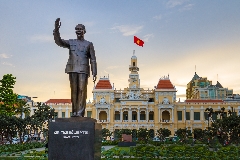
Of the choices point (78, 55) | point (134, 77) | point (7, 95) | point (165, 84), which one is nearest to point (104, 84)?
point (134, 77)

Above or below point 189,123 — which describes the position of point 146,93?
above

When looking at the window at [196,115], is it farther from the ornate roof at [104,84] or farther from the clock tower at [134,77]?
the ornate roof at [104,84]

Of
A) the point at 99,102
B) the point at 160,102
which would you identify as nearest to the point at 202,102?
the point at 160,102

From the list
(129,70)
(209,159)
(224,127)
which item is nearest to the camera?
(209,159)

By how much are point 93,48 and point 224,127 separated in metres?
26.5

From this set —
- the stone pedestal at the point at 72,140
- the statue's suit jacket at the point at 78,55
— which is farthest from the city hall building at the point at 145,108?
the stone pedestal at the point at 72,140

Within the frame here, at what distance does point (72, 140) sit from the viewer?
8633mm

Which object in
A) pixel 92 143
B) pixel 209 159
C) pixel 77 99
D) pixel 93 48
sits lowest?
pixel 209 159

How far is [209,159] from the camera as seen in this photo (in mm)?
17734

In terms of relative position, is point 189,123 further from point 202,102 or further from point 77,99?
point 77,99

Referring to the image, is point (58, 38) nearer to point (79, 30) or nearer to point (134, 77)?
point (79, 30)

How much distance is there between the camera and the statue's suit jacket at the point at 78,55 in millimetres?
9480

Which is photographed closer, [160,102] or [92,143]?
[92,143]

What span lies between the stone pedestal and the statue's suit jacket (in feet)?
5.15
